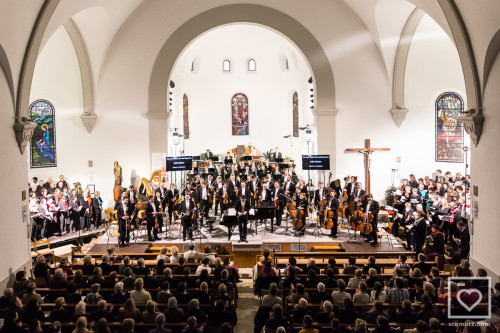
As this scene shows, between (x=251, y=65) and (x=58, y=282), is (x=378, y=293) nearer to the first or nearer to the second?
(x=58, y=282)

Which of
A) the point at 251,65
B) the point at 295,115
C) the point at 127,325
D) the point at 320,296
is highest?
the point at 251,65

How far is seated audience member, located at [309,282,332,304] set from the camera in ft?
27.0

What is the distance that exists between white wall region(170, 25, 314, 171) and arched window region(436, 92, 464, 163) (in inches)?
324

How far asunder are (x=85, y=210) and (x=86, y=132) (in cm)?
388

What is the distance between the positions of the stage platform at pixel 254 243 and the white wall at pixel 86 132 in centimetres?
433

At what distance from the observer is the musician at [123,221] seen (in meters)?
14.0

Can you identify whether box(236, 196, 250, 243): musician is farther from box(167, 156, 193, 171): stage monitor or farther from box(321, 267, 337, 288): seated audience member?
box(321, 267, 337, 288): seated audience member

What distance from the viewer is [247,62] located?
90.3 feet

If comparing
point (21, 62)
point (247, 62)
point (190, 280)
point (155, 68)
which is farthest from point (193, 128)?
point (190, 280)

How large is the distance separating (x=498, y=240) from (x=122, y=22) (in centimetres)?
1513

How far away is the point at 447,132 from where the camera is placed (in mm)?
19812

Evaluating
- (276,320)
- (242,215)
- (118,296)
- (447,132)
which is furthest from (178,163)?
(447,132)

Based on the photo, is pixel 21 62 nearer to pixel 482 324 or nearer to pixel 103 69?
pixel 103 69

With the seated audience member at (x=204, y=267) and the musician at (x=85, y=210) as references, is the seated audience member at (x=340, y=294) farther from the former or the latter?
the musician at (x=85, y=210)
